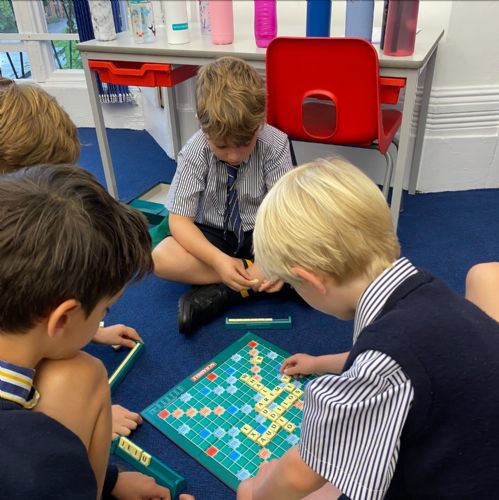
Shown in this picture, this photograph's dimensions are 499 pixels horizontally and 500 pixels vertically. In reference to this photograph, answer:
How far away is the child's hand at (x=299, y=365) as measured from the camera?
3.80ft

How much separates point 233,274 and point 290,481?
28.4 inches

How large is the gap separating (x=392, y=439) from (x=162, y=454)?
62 cm

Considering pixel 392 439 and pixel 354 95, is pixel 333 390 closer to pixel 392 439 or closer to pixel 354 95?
pixel 392 439

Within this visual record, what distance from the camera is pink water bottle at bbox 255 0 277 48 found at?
5.49 feet

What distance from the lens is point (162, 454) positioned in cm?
104

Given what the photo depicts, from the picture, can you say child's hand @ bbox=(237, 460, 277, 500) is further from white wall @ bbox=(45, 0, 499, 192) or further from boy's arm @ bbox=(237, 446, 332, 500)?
white wall @ bbox=(45, 0, 499, 192)

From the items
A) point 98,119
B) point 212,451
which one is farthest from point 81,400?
point 98,119

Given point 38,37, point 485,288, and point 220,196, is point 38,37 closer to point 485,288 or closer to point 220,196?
point 220,196

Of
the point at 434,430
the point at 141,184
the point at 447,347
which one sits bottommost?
the point at 141,184

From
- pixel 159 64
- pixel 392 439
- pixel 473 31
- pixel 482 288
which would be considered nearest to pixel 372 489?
pixel 392 439

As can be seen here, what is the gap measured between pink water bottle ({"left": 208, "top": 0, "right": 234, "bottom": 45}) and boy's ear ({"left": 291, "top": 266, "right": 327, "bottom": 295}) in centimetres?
131

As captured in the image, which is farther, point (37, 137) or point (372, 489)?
point (37, 137)

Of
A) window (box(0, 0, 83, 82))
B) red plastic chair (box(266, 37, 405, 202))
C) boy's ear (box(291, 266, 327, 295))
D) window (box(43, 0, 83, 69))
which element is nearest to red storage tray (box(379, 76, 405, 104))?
red plastic chair (box(266, 37, 405, 202))

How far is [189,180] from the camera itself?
1.42 meters
